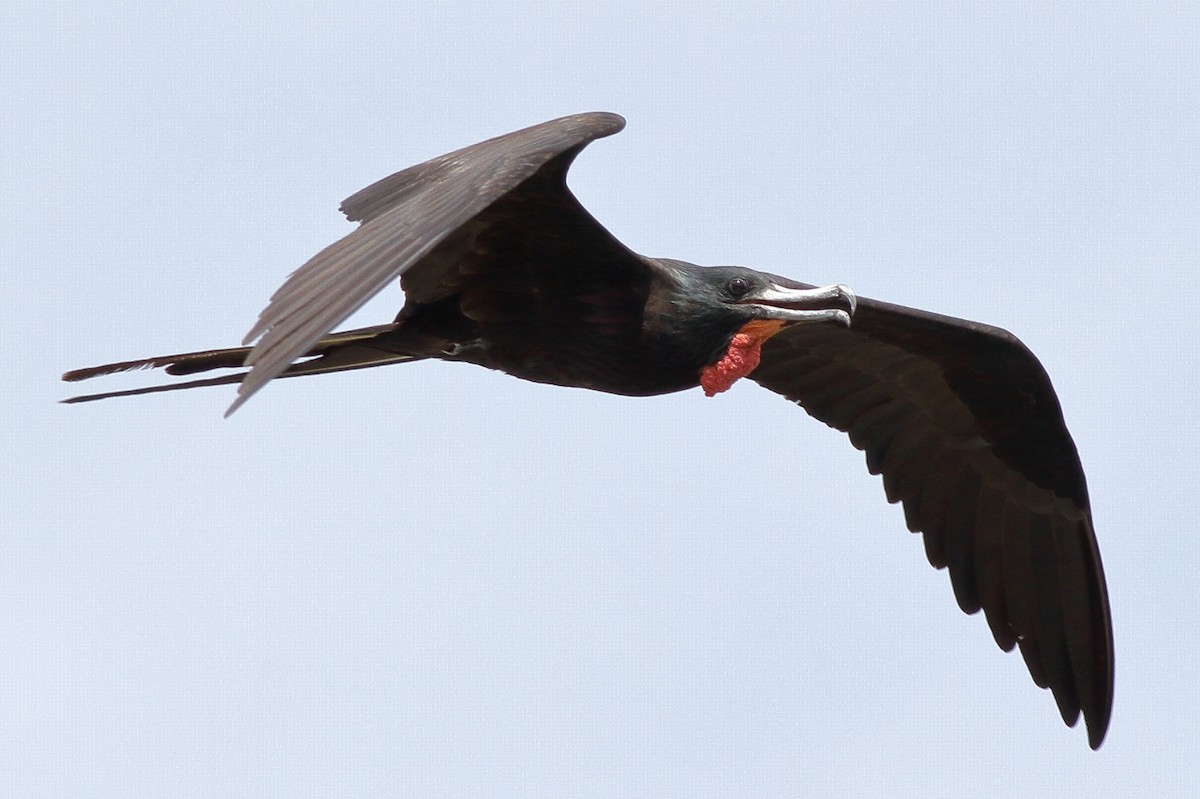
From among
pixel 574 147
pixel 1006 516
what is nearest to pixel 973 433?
pixel 1006 516

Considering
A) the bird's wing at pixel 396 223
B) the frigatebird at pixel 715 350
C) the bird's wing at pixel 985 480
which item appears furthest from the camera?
the bird's wing at pixel 985 480

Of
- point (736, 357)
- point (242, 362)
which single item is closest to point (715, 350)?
point (736, 357)

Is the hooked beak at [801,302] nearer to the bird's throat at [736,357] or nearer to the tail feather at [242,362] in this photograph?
the bird's throat at [736,357]

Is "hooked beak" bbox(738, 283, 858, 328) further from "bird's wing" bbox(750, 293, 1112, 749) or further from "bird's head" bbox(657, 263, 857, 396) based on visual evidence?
"bird's wing" bbox(750, 293, 1112, 749)

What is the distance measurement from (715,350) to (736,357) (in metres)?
0.11

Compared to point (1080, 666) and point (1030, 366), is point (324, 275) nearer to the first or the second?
point (1030, 366)

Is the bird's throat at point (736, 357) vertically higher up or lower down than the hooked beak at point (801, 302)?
lower down

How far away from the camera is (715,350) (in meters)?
8.16

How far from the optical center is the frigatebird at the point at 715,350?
662 cm

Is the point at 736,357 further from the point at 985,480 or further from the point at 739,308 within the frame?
the point at 985,480

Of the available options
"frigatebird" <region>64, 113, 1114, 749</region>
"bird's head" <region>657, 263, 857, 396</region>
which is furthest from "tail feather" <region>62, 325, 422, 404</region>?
"bird's head" <region>657, 263, 857, 396</region>

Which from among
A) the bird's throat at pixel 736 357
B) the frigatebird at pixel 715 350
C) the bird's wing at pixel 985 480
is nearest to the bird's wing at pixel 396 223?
the frigatebird at pixel 715 350

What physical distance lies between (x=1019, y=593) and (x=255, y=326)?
16.0 ft

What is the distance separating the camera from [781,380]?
9.57 metres
